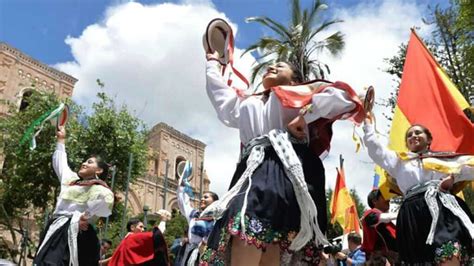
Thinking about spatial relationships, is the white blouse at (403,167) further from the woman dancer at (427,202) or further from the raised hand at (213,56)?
the raised hand at (213,56)

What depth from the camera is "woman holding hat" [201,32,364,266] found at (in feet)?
8.99

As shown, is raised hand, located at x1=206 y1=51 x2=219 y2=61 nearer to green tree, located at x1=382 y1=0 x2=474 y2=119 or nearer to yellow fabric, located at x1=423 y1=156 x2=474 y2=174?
yellow fabric, located at x1=423 y1=156 x2=474 y2=174

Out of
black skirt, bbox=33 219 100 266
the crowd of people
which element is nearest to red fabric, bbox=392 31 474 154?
the crowd of people

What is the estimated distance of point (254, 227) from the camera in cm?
269

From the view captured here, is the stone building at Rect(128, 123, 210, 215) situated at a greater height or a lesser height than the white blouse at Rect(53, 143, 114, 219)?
greater

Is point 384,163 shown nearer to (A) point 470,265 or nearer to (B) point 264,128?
(A) point 470,265

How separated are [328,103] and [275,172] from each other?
53cm

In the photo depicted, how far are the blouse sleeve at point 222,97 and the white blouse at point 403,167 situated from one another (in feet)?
3.87

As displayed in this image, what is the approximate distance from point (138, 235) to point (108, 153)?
1344 cm

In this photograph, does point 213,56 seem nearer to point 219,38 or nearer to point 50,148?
point 219,38

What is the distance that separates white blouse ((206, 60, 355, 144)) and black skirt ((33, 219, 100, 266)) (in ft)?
7.46

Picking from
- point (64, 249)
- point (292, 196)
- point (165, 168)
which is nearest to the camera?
point (292, 196)

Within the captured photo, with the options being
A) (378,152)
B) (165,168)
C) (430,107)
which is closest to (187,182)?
(430,107)

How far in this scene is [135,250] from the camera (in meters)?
6.60
